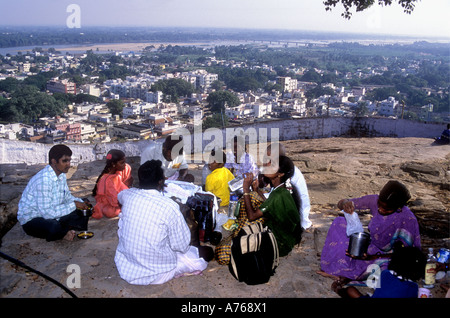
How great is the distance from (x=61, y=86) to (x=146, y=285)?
47.8 m

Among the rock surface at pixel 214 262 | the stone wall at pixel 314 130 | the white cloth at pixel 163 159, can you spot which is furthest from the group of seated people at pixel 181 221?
the stone wall at pixel 314 130

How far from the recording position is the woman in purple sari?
2773 mm

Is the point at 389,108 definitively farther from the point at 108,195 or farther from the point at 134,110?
the point at 108,195

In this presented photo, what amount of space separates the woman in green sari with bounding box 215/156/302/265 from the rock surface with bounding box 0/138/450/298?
20cm

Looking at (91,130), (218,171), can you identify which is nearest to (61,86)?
(91,130)

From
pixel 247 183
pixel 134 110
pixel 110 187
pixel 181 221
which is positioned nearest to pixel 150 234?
pixel 181 221

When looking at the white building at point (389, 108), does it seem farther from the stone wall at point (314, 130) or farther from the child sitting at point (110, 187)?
the child sitting at point (110, 187)

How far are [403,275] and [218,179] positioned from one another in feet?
7.66

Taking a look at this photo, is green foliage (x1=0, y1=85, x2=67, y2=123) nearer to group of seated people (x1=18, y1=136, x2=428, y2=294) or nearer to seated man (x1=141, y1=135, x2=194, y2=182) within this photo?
seated man (x1=141, y1=135, x2=194, y2=182)

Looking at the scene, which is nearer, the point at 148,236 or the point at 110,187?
the point at 148,236

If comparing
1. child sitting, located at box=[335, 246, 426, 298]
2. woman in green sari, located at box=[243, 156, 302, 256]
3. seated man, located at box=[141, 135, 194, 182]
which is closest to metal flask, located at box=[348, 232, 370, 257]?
child sitting, located at box=[335, 246, 426, 298]

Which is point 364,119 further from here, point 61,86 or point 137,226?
point 61,86

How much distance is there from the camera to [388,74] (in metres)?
61.4

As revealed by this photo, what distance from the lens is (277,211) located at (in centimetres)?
296
